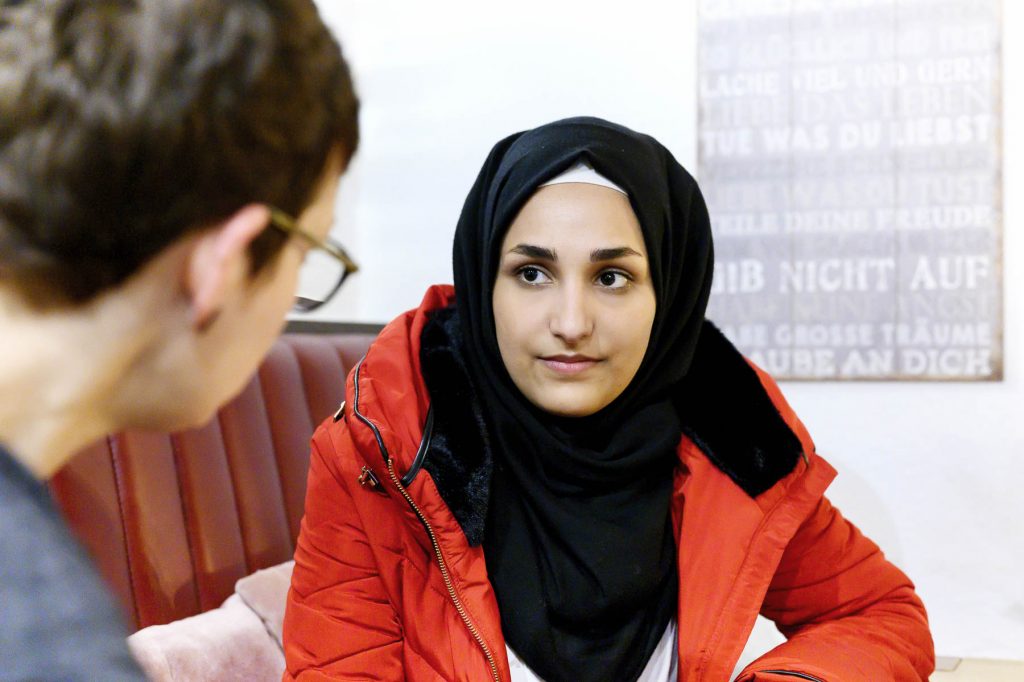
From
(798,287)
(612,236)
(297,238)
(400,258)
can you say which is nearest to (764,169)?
(798,287)

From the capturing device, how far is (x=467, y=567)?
110cm

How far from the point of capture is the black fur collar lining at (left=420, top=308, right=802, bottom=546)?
110 cm

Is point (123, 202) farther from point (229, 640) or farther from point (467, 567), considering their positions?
point (229, 640)

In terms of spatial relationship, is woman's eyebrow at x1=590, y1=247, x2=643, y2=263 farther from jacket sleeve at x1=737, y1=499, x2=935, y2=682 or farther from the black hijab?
jacket sleeve at x1=737, y1=499, x2=935, y2=682

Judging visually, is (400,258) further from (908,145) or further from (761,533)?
(761,533)

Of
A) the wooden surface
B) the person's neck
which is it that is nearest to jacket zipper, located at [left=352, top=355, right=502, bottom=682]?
the person's neck

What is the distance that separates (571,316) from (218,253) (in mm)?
648

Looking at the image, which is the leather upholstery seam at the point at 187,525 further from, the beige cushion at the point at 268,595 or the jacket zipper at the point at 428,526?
the jacket zipper at the point at 428,526

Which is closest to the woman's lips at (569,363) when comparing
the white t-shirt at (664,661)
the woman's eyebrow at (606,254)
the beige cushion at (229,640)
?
the woman's eyebrow at (606,254)

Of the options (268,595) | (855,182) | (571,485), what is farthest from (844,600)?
(855,182)

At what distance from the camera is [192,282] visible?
458 millimetres

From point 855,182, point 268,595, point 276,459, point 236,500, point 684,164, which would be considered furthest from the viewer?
point 684,164

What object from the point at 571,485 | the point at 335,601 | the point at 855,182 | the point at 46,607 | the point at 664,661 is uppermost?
the point at 855,182

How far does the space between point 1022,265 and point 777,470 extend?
128 cm
